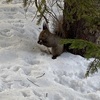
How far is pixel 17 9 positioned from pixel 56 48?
112 inches

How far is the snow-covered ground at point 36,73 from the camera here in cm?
351

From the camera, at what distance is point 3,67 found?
4.08m

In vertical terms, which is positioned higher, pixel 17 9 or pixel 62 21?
pixel 62 21

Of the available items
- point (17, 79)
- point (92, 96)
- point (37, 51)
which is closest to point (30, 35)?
point (37, 51)

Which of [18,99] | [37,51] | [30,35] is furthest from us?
[30,35]

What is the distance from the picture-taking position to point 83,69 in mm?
4406

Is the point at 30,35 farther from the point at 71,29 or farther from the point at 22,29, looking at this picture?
the point at 71,29

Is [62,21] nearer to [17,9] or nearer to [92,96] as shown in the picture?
[92,96]

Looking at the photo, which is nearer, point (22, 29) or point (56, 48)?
point (56, 48)

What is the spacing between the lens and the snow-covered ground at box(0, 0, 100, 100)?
351 cm

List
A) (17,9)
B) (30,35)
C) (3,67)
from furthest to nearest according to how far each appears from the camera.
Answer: (17,9), (30,35), (3,67)

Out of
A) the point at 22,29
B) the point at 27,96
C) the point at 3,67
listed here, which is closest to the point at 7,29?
the point at 22,29

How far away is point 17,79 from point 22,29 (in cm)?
194

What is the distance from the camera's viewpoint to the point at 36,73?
3.98 metres
